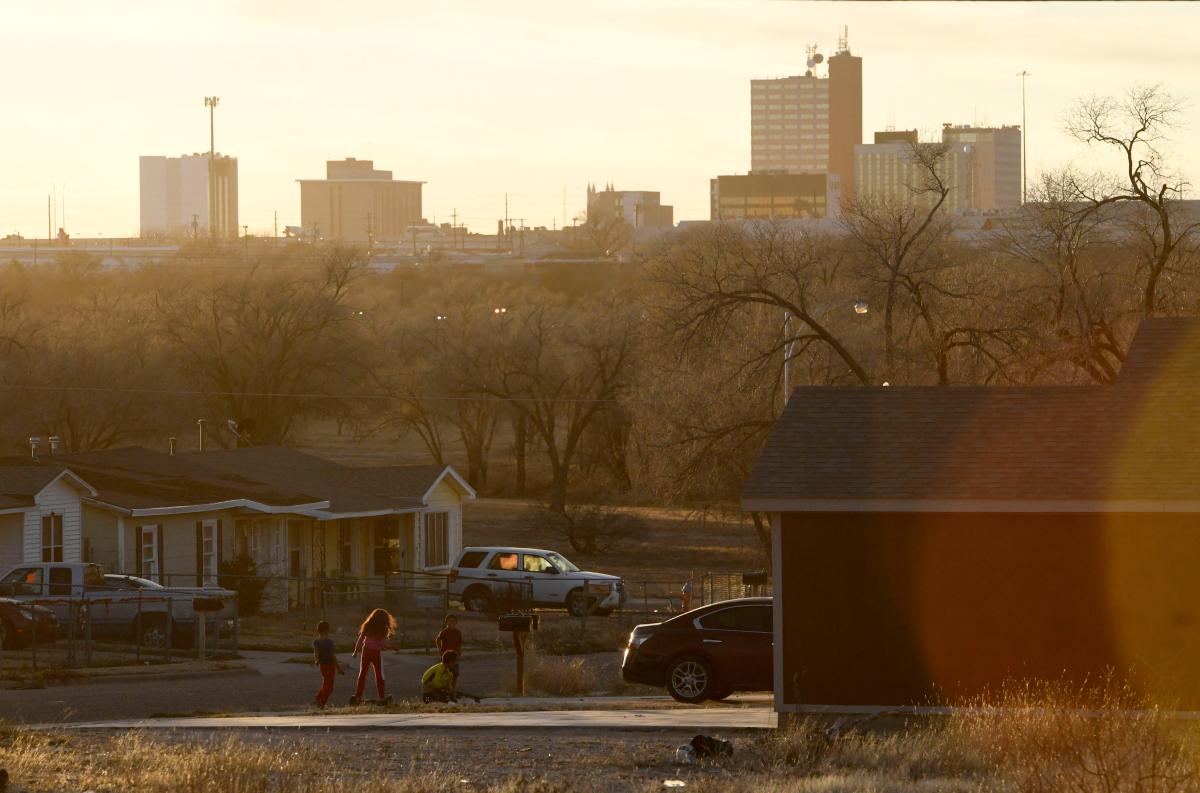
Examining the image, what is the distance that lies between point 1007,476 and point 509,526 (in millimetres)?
43677

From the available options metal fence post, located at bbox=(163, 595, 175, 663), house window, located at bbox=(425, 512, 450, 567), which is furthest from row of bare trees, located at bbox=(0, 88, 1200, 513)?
metal fence post, located at bbox=(163, 595, 175, 663)

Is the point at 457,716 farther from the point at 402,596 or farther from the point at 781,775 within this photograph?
the point at 402,596

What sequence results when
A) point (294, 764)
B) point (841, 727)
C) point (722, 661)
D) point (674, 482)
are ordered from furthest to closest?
point (674, 482), point (722, 661), point (841, 727), point (294, 764)

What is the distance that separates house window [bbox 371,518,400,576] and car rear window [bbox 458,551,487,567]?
595 centimetres

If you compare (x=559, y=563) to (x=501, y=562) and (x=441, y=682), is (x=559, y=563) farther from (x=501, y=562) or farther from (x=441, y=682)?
(x=441, y=682)

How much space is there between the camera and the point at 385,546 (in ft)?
162

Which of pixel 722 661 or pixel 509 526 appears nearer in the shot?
pixel 722 661

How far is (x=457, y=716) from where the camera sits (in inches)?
891

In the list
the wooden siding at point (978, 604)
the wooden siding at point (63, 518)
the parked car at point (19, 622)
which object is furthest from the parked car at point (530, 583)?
the wooden siding at point (978, 604)

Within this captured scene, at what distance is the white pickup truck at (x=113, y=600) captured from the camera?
3369 cm

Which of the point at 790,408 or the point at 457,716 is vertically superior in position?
the point at 790,408

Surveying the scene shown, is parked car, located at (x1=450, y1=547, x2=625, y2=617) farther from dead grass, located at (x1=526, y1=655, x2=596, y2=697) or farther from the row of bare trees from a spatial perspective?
dead grass, located at (x1=526, y1=655, x2=596, y2=697)

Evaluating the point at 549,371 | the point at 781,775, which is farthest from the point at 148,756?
the point at 549,371

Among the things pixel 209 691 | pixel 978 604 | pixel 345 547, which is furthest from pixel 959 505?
pixel 345 547
